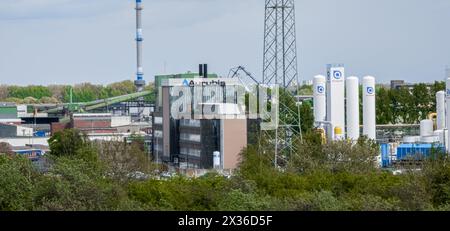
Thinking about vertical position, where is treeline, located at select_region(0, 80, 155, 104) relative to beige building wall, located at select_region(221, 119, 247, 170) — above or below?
above

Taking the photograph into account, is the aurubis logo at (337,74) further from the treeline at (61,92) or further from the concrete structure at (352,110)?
the treeline at (61,92)

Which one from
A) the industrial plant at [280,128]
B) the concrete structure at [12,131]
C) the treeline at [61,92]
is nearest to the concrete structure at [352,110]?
the industrial plant at [280,128]

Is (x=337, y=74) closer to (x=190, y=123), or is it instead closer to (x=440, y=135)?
(x=440, y=135)

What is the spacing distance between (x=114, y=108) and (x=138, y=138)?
24.5 m

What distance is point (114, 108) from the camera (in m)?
64.6

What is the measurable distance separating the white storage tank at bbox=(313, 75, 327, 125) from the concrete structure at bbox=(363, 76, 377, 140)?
59.9 inches

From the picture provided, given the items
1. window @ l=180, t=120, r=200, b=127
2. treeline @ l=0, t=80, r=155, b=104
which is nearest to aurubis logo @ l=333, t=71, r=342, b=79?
window @ l=180, t=120, r=200, b=127

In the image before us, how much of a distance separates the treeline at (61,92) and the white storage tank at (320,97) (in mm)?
46407

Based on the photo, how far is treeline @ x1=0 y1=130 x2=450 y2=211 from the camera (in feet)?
45.6

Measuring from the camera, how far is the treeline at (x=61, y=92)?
83188 mm

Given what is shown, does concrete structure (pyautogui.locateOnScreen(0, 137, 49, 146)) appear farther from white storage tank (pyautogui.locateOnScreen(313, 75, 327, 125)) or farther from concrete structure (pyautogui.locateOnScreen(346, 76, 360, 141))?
concrete structure (pyautogui.locateOnScreen(346, 76, 360, 141))
